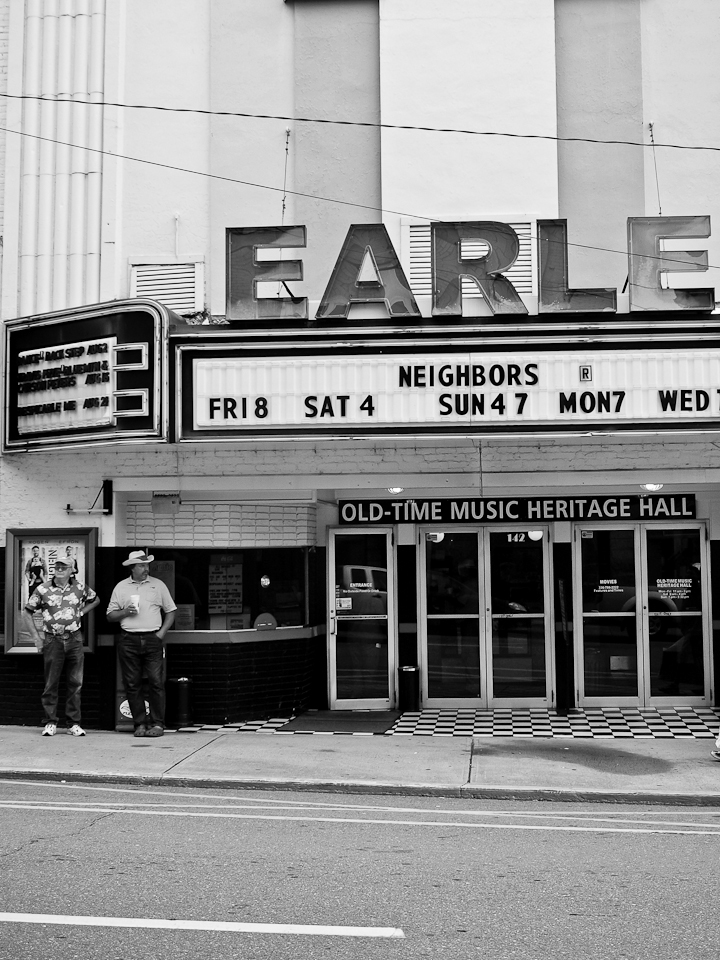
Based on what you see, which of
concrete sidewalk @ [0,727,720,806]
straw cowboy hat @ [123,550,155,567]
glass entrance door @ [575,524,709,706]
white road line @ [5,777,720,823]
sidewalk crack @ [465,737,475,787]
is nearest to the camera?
white road line @ [5,777,720,823]

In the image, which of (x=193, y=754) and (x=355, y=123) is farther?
(x=355, y=123)

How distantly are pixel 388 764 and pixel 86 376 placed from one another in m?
5.24

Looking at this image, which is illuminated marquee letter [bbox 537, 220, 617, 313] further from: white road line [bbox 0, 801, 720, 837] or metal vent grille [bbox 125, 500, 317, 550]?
white road line [bbox 0, 801, 720, 837]

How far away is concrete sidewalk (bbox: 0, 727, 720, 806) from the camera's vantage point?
917 centimetres

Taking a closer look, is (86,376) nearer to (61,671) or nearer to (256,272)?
(256,272)

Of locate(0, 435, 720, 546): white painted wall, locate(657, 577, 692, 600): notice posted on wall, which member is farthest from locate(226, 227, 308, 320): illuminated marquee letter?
locate(657, 577, 692, 600): notice posted on wall

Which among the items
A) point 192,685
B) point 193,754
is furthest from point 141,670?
point 193,754

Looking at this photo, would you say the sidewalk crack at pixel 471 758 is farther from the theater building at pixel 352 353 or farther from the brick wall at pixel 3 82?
the brick wall at pixel 3 82

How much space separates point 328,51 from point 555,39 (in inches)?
113

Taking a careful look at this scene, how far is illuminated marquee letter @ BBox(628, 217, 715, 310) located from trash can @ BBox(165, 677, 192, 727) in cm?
654

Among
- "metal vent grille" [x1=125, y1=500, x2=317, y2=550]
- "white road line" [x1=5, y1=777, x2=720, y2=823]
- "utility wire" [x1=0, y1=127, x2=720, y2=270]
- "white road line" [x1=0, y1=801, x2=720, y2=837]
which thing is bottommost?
"white road line" [x1=5, y1=777, x2=720, y2=823]

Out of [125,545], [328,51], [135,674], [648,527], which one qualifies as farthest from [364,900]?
[328,51]

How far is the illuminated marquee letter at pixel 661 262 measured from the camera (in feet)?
35.0

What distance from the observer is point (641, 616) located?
13430 mm
